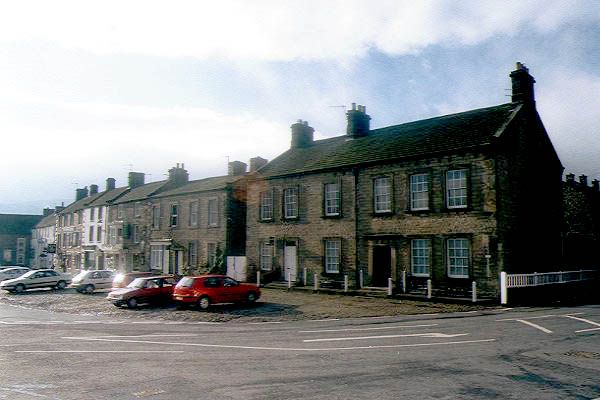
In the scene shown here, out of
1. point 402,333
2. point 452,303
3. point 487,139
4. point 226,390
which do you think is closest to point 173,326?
point 402,333

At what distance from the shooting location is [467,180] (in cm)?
2362

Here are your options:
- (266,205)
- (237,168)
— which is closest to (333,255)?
(266,205)

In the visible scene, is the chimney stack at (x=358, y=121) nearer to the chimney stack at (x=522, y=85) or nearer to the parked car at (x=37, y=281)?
the chimney stack at (x=522, y=85)

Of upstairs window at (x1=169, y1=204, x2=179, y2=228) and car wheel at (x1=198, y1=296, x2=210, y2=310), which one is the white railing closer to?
car wheel at (x1=198, y1=296, x2=210, y2=310)

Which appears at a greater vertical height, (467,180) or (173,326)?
(467,180)

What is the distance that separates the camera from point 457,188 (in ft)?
78.9

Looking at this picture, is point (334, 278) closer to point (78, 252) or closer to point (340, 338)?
point (340, 338)

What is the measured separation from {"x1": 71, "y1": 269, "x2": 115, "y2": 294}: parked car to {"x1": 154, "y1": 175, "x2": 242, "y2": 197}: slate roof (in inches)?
431

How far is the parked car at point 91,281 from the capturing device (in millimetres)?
30859

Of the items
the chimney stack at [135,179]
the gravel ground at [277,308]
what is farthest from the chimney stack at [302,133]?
the chimney stack at [135,179]

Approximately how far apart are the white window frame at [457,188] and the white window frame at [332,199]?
7107 mm

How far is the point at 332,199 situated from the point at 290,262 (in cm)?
544

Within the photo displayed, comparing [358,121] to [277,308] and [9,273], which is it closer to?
[277,308]

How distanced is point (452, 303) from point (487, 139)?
27.5 ft
